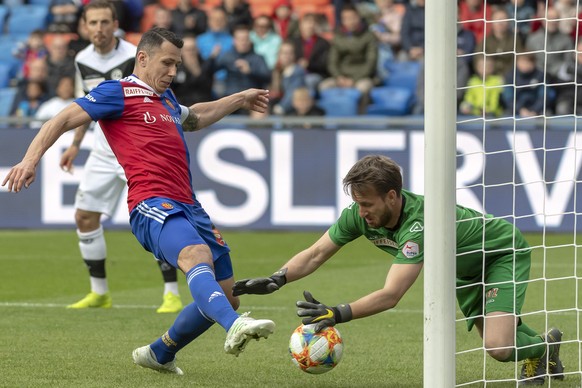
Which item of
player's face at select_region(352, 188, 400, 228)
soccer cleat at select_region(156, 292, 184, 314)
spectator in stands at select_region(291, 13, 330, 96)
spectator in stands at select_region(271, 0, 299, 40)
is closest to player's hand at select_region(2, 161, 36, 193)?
player's face at select_region(352, 188, 400, 228)

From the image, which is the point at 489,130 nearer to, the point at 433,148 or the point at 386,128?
the point at 386,128

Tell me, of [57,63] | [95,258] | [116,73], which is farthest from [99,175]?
[57,63]

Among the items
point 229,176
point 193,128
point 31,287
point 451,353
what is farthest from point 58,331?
point 229,176

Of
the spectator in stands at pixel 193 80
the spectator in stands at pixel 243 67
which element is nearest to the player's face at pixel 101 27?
the spectator in stands at pixel 193 80

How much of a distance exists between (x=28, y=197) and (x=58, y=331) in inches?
272

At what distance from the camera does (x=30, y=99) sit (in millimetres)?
16984

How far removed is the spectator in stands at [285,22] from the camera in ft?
59.3

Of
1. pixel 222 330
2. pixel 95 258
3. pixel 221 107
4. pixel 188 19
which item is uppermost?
pixel 188 19

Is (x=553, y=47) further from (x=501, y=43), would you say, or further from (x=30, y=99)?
(x=30, y=99)

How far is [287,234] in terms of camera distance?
14414mm

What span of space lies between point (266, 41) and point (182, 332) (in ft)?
39.2

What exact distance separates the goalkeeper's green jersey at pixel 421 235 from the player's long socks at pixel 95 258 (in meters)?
3.59

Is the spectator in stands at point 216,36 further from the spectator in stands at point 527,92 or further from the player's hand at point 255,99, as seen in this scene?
the player's hand at point 255,99

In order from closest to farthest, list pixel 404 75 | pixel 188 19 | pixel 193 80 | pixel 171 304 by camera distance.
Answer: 1. pixel 171 304
2. pixel 193 80
3. pixel 404 75
4. pixel 188 19
